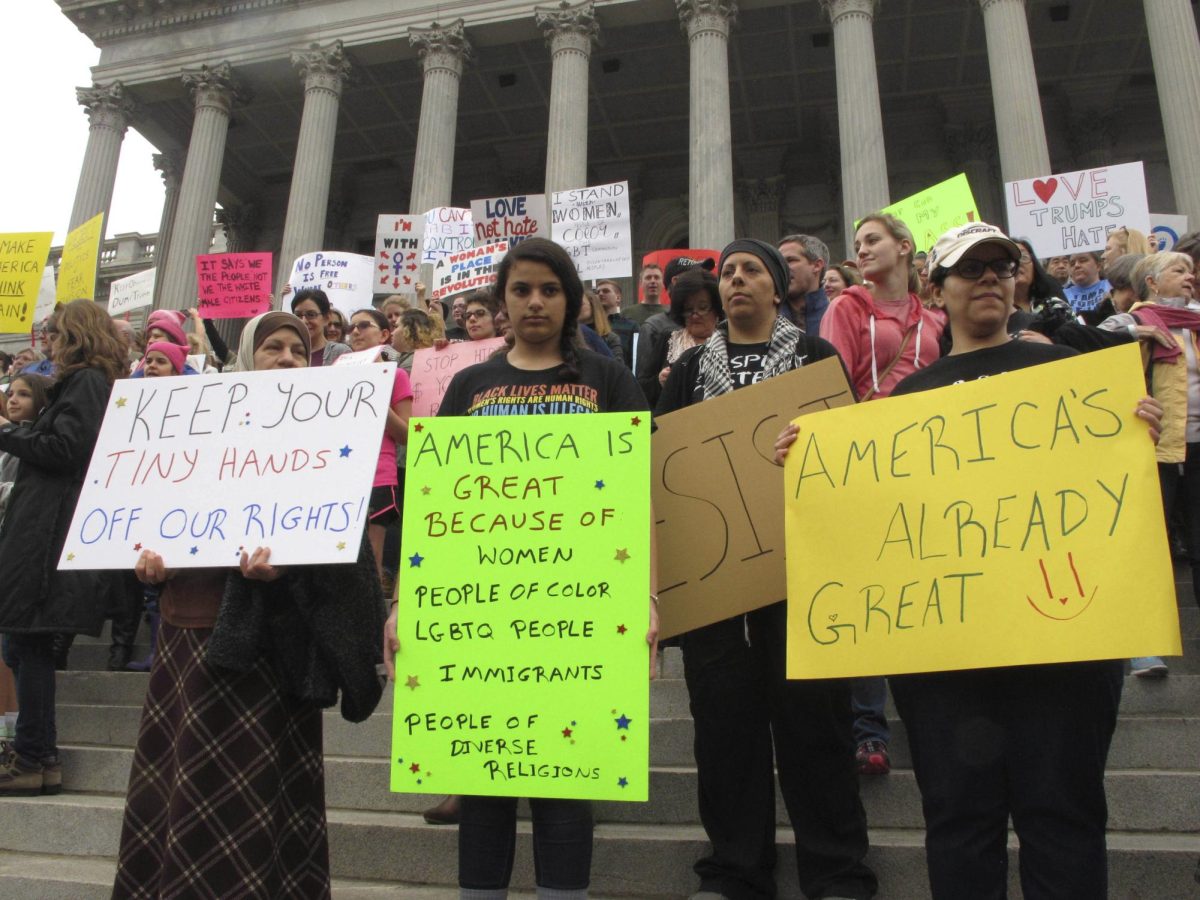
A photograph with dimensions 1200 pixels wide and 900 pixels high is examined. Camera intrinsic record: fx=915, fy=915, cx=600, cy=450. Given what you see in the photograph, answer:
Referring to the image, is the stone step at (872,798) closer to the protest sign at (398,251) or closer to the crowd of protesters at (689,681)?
the crowd of protesters at (689,681)

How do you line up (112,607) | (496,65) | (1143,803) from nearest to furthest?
1. (1143,803)
2. (112,607)
3. (496,65)

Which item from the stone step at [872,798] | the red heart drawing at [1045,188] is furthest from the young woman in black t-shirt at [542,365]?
the red heart drawing at [1045,188]

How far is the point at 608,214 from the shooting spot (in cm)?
1045

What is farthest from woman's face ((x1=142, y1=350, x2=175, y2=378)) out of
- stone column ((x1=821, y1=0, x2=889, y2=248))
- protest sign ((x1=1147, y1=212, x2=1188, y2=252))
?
stone column ((x1=821, y1=0, x2=889, y2=248))

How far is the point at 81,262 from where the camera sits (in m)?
9.72

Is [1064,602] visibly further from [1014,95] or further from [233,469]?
[1014,95]

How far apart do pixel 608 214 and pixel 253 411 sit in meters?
8.03

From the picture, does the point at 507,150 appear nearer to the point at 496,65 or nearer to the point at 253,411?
the point at 496,65

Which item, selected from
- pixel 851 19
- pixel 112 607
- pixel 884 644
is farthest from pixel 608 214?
pixel 851 19

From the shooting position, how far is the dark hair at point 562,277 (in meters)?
3.06

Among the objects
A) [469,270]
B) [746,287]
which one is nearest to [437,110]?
[469,270]

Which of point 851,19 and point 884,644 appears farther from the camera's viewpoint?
point 851,19

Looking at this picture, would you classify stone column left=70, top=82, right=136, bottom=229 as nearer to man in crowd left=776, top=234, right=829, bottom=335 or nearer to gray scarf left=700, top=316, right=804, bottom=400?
man in crowd left=776, top=234, right=829, bottom=335

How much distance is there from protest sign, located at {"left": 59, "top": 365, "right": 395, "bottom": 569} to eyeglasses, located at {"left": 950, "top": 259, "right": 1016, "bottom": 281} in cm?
176
